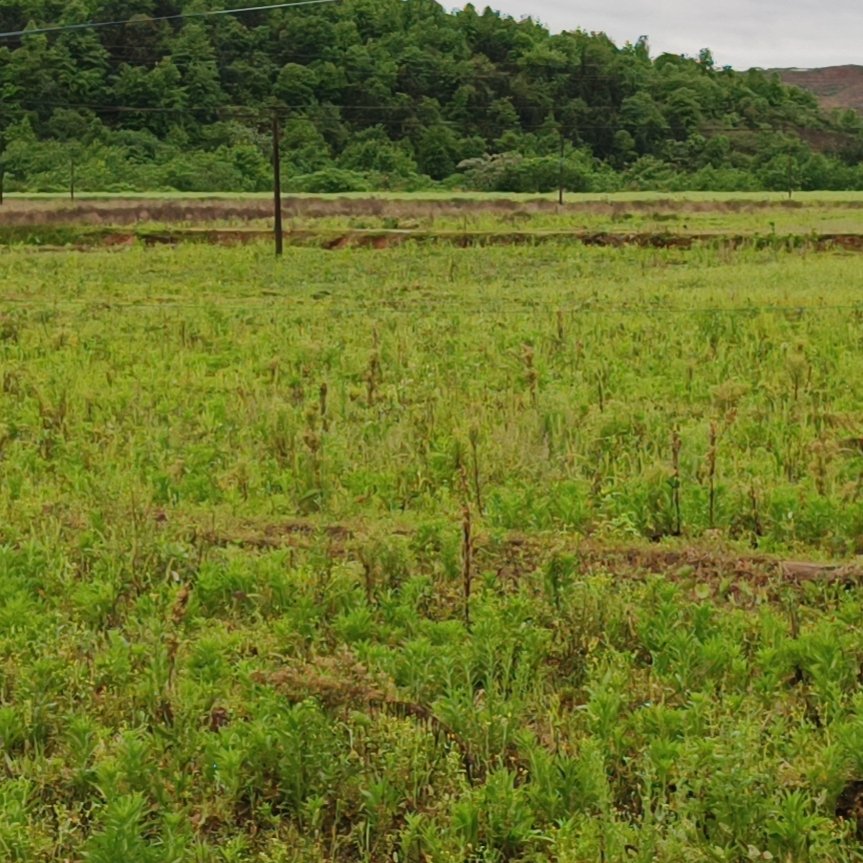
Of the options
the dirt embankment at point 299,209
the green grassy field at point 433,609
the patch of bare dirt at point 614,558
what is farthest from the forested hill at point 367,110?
the patch of bare dirt at point 614,558

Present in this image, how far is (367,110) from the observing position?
7412 centimetres

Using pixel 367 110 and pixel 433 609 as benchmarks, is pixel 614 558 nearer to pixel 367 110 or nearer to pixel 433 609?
pixel 433 609

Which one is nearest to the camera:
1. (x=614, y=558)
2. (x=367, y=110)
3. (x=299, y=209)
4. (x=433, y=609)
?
(x=433, y=609)

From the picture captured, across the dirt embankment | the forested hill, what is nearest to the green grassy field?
the dirt embankment

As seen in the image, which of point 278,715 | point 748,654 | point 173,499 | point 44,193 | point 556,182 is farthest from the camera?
point 556,182

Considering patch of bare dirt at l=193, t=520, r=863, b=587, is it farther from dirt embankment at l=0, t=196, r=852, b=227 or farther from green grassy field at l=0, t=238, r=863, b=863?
dirt embankment at l=0, t=196, r=852, b=227

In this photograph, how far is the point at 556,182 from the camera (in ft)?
220

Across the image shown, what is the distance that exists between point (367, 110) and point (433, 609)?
2825 inches

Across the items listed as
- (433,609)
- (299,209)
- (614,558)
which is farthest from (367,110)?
(433,609)

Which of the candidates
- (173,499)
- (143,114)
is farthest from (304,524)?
(143,114)

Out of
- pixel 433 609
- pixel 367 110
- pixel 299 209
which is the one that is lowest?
pixel 433 609

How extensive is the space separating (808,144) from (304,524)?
3263 inches

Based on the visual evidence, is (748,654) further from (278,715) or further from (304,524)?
(304,524)

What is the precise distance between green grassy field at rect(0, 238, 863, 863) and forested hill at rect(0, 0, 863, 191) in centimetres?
5266
